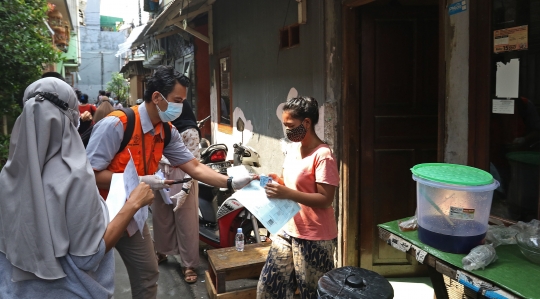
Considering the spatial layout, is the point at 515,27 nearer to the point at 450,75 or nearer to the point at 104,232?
the point at 450,75

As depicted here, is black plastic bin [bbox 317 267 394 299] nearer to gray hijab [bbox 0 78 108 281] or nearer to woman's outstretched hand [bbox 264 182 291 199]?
woman's outstretched hand [bbox 264 182 291 199]

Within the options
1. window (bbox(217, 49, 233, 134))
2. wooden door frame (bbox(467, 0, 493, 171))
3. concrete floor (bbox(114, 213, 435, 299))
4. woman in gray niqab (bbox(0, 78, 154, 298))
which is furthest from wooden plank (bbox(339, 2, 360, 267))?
window (bbox(217, 49, 233, 134))

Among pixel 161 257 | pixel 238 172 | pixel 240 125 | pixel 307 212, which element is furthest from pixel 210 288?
pixel 240 125

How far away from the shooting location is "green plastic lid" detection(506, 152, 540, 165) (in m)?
2.51

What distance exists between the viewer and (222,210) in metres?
4.60

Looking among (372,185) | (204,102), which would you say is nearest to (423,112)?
(372,185)

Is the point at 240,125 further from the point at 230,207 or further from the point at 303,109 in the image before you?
the point at 303,109

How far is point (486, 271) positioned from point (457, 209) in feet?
1.02

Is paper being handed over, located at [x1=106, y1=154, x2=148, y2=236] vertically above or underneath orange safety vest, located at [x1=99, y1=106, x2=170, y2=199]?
underneath

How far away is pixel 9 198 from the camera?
1706 mm

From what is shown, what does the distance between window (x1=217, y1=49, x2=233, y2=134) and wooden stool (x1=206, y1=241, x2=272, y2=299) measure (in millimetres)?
4452

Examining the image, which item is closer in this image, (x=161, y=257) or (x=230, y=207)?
(x=230, y=207)

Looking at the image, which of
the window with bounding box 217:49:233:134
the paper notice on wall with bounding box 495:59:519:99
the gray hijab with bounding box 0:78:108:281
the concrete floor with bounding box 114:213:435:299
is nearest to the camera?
the gray hijab with bounding box 0:78:108:281

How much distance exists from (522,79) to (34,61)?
5.65 metres
